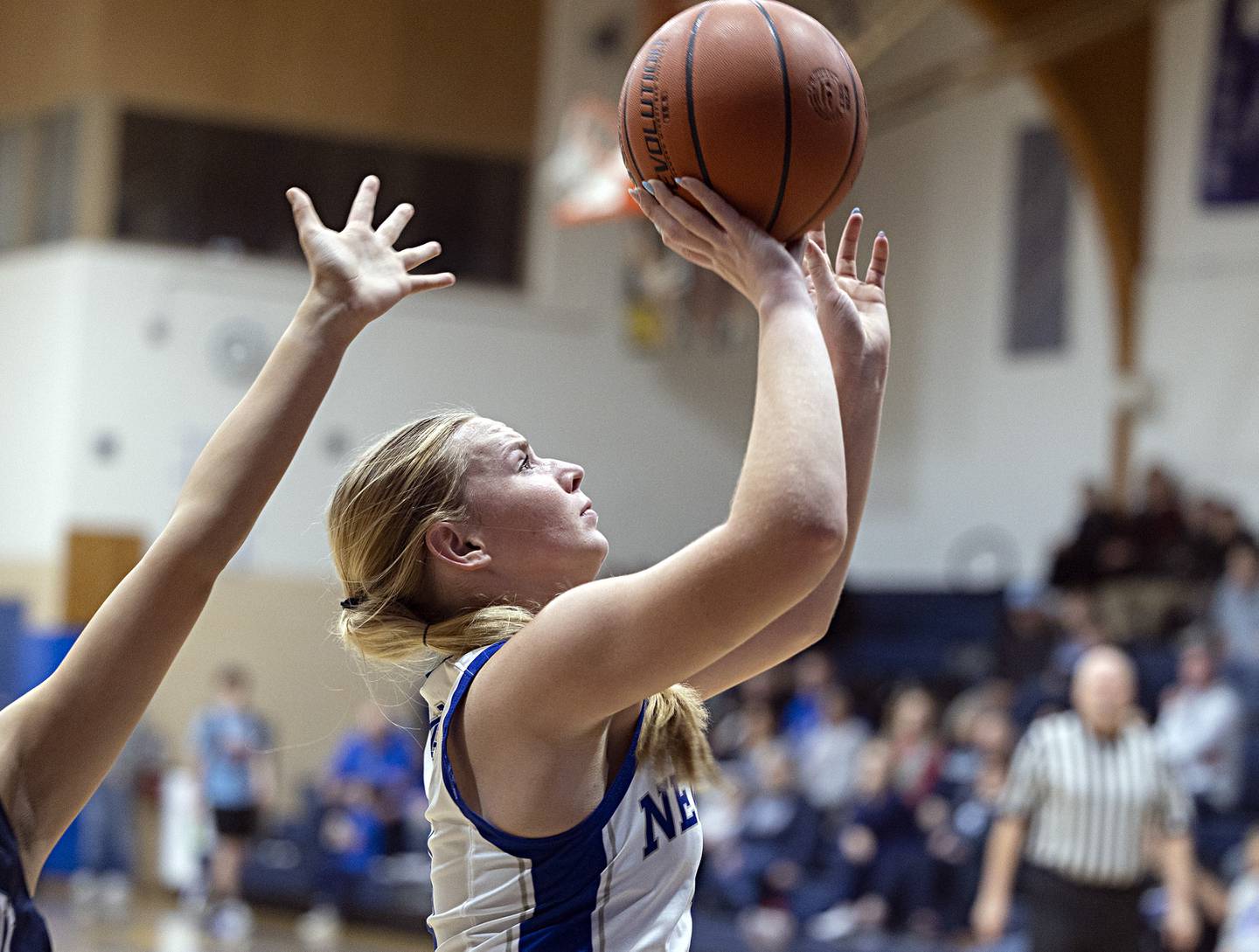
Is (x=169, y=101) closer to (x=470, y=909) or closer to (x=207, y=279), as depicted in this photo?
(x=207, y=279)

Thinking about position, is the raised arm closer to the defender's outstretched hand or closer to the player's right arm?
the defender's outstretched hand

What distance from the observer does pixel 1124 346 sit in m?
14.8

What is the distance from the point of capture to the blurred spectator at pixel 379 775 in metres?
12.0

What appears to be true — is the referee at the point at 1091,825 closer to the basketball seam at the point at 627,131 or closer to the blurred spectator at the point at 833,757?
the blurred spectator at the point at 833,757

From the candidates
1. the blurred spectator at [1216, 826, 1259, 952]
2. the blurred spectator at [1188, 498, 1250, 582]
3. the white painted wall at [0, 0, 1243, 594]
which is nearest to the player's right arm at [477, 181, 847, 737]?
the blurred spectator at [1216, 826, 1259, 952]

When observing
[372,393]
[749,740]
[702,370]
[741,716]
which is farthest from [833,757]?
[702,370]

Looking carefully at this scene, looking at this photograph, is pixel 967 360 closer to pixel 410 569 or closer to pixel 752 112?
pixel 752 112

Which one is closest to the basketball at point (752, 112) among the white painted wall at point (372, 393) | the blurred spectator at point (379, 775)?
the blurred spectator at point (379, 775)

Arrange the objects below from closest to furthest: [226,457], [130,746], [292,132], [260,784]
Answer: [226,457] < [260,784] < [130,746] < [292,132]

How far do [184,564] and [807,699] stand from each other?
10891 millimetres

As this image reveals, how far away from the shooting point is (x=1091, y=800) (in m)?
6.03

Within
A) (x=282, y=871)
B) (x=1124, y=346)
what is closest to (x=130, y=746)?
(x=282, y=871)

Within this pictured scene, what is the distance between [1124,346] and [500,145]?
602cm

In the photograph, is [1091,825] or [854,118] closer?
[854,118]
